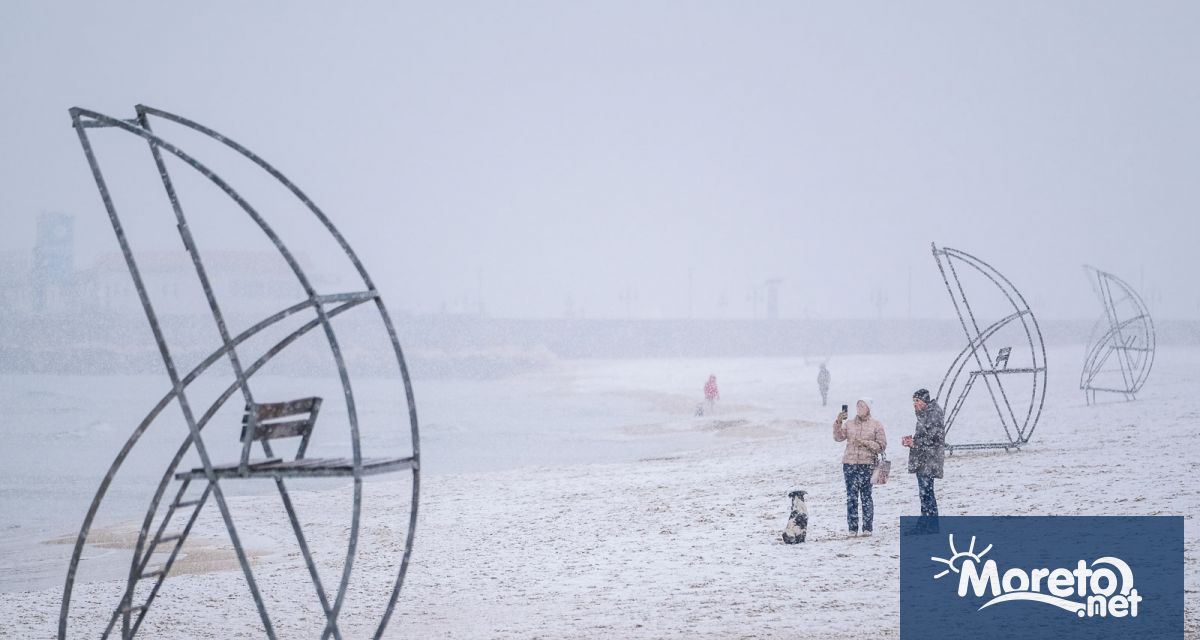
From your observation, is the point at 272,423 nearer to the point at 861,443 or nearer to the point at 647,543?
the point at 861,443

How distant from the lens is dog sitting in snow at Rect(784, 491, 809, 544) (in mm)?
12930

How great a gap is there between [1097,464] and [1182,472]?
1534 mm

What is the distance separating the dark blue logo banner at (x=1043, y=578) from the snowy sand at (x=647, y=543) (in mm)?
237

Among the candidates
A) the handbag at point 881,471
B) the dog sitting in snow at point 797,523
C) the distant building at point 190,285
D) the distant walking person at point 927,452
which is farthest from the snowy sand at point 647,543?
the distant building at point 190,285

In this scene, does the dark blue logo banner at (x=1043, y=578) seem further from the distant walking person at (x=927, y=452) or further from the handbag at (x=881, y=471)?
the handbag at (x=881, y=471)

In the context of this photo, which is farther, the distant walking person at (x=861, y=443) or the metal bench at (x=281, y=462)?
the distant walking person at (x=861, y=443)

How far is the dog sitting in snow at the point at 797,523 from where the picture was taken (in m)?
12.9

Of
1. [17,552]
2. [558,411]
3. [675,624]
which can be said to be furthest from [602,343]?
[675,624]

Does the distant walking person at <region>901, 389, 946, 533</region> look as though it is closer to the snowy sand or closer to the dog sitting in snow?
the snowy sand

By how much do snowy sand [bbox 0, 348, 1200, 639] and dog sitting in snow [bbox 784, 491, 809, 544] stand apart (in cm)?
16

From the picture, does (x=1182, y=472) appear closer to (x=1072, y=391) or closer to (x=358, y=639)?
(x=358, y=639)

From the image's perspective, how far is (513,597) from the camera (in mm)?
11547

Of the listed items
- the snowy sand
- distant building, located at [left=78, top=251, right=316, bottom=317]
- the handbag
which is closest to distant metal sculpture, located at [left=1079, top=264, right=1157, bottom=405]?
the snowy sand

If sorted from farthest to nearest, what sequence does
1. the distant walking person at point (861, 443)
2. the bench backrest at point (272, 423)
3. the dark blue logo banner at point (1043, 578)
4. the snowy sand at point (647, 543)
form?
1. the distant walking person at point (861, 443)
2. the snowy sand at point (647, 543)
3. the dark blue logo banner at point (1043, 578)
4. the bench backrest at point (272, 423)
